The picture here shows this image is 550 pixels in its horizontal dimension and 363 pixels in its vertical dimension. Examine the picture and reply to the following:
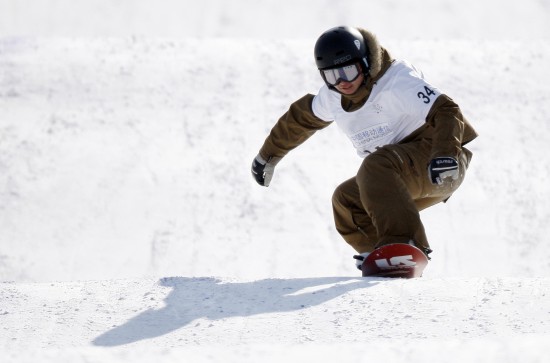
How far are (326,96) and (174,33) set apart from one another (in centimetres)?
608

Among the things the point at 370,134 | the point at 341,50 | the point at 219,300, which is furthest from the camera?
the point at 370,134

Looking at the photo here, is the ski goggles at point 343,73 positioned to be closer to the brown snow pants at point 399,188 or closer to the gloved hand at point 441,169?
the brown snow pants at point 399,188

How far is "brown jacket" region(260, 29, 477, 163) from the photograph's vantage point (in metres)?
4.21

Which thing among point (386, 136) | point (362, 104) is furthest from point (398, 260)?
point (362, 104)

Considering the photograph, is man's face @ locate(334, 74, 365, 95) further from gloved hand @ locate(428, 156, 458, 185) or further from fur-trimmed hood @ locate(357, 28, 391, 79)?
gloved hand @ locate(428, 156, 458, 185)

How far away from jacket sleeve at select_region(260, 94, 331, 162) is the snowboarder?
15 centimetres

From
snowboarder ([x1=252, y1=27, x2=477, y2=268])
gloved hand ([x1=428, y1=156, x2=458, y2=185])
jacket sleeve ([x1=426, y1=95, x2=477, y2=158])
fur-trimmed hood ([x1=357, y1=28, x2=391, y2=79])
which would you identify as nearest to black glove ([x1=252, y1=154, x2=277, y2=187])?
snowboarder ([x1=252, y1=27, x2=477, y2=268])

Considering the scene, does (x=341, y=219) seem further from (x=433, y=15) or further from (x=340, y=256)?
(x=433, y=15)

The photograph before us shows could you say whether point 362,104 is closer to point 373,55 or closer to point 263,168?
point 373,55

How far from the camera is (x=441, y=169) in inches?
158

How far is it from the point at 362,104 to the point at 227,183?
3498 mm

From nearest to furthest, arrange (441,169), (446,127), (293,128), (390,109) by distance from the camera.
→ (441,169), (446,127), (390,109), (293,128)

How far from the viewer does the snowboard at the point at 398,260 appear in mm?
4043

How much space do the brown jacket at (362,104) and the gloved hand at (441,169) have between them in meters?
0.09
